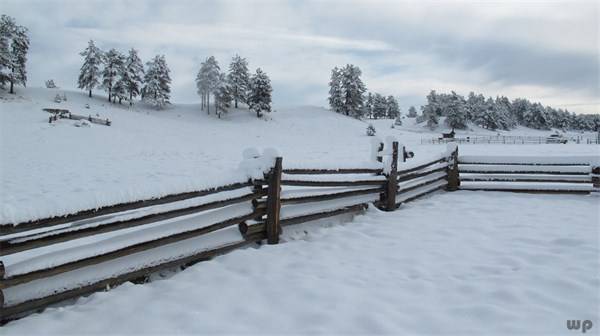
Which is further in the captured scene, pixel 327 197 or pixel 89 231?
pixel 327 197

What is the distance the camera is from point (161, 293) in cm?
381

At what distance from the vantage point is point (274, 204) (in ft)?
18.0

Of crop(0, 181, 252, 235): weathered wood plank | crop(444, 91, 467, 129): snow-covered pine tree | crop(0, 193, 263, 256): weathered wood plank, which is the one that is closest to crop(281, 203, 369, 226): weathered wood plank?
crop(0, 193, 263, 256): weathered wood plank

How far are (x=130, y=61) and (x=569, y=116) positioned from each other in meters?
126

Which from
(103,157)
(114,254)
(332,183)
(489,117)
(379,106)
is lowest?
(114,254)

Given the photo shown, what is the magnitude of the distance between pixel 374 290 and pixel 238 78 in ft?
196

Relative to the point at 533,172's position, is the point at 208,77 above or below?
above

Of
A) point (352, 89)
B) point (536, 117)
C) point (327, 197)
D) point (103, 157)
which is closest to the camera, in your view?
point (327, 197)

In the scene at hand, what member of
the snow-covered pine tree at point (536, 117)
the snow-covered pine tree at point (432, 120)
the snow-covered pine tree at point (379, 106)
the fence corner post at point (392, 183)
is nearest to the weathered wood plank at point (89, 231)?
the fence corner post at point (392, 183)

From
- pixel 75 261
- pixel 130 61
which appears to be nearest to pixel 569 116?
pixel 130 61

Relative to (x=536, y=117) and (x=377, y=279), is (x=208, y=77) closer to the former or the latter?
(x=377, y=279)

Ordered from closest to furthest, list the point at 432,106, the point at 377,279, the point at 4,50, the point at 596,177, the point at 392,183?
the point at 377,279
the point at 392,183
the point at 596,177
the point at 4,50
the point at 432,106

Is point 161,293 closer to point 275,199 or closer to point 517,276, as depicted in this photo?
point 275,199

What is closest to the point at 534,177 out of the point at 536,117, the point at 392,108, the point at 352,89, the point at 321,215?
the point at 321,215
